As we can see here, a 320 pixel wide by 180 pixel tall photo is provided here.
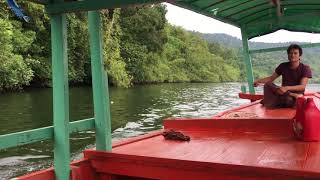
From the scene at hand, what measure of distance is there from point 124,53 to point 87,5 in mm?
38862

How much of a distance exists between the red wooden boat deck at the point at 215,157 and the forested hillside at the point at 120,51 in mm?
11465

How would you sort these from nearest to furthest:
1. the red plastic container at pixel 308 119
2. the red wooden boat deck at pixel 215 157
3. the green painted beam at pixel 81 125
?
the red wooden boat deck at pixel 215 157 → the green painted beam at pixel 81 125 → the red plastic container at pixel 308 119

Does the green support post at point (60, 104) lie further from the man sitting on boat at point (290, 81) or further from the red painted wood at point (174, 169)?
the man sitting on boat at point (290, 81)

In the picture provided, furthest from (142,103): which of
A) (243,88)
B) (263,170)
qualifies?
(263,170)

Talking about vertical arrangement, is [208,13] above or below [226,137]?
above

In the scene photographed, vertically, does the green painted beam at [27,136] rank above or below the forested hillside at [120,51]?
below

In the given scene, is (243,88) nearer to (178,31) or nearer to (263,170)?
(263,170)

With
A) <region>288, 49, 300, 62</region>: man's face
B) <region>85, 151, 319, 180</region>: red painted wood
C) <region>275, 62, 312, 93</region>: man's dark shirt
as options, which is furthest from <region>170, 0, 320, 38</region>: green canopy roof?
<region>85, 151, 319, 180</region>: red painted wood

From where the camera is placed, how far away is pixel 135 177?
3.35m

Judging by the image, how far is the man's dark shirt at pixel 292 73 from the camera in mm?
6035

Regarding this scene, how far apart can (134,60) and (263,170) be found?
4049cm

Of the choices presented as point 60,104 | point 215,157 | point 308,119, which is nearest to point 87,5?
point 60,104

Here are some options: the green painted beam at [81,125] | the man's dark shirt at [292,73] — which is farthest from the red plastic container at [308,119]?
the man's dark shirt at [292,73]

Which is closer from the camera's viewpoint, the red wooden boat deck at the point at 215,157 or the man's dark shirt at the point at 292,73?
the red wooden boat deck at the point at 215,157
